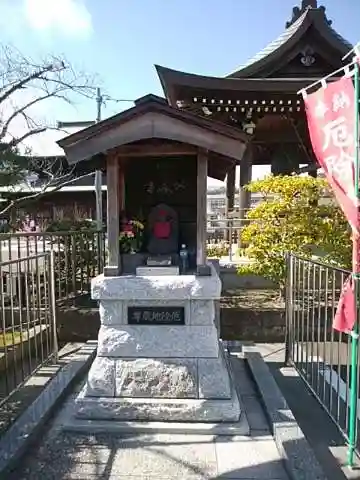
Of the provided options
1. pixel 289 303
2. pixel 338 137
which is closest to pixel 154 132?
pixel 338 137

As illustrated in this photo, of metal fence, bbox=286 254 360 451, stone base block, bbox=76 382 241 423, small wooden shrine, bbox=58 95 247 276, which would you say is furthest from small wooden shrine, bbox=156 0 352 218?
stone base block, bbox=76 382 241 423

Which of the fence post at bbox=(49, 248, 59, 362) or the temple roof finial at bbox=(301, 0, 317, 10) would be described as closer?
the fence post at bbox=(49, 248, 59, 362)

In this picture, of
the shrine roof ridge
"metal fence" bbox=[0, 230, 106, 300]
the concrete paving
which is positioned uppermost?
the shrine roof ridge

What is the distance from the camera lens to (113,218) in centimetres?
384

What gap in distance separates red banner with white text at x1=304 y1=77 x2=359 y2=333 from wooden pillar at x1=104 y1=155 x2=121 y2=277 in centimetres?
181

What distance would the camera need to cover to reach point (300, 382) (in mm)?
4598

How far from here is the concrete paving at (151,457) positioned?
2859 millimetres

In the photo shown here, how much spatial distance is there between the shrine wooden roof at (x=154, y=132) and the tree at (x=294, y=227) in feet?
10.3

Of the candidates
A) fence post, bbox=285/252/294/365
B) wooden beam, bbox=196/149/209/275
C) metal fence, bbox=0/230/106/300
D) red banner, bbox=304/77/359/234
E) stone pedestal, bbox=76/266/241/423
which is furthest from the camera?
metal fence, bbox=0/230/106/300

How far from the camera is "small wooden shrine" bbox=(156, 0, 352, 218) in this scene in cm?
807

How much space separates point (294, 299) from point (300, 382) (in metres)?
0.96

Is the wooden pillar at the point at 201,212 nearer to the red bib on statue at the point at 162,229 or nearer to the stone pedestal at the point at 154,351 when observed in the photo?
the stone pedestal at the point at 154,351

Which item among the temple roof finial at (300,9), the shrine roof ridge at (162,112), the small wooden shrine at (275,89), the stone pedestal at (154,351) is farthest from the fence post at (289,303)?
the temple roof finial at (300,9)

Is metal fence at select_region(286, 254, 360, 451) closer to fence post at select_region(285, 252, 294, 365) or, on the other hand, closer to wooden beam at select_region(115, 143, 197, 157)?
fence post at select_region(285, 252, 294, 365)
